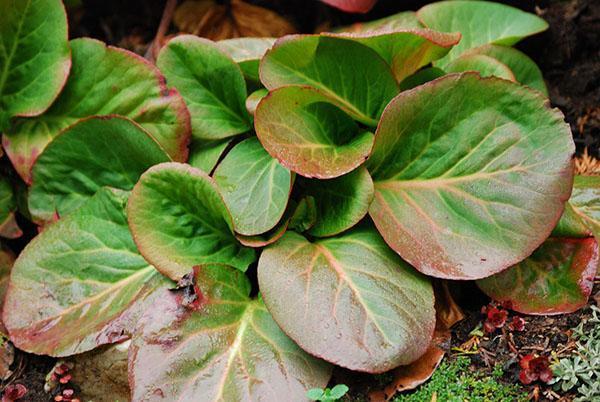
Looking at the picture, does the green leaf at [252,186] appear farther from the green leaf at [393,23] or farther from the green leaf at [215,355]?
the green leaf at [393,23]

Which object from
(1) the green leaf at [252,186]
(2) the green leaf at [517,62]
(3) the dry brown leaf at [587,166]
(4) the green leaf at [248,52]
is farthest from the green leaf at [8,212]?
(3) the dry brown leaf at [587,166]

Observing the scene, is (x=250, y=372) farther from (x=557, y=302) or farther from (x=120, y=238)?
(x=557, y=302)

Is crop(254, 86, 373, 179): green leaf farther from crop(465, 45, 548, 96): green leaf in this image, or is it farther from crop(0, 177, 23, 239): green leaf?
crop(0, 177, 23, 239): green leaf

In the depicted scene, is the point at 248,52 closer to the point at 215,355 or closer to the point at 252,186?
the point at 252,186

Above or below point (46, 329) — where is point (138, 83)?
above

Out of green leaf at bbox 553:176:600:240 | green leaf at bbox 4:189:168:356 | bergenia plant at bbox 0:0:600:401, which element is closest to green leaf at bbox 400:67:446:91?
bergenia plant at bbox 0:0:600:401

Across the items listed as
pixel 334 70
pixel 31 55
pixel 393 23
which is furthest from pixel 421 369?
pixel 31 55

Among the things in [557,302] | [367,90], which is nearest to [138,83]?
[367,90]
